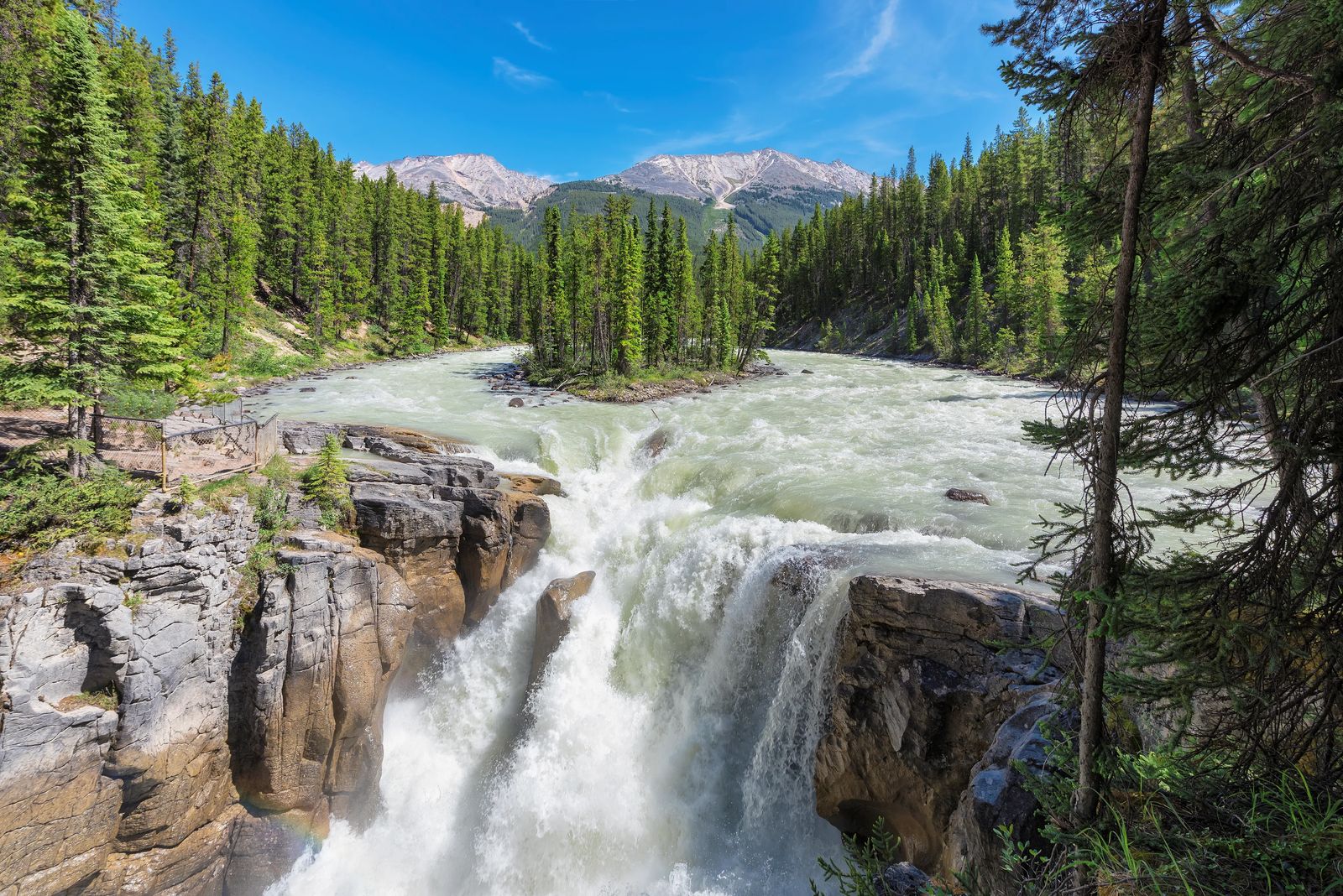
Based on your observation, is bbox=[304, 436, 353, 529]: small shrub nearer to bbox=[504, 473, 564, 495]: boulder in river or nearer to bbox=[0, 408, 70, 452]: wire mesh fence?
bbox=[504, 473, 564, 495]: boulder in river

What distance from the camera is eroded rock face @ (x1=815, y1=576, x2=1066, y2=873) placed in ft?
27.7

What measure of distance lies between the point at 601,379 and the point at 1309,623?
37428mm

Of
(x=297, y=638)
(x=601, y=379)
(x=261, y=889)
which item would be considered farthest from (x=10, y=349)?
(x=601, y=379)

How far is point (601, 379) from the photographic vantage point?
39344 millimetres

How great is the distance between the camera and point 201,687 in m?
10.5

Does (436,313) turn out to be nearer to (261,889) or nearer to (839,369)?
(839,369)

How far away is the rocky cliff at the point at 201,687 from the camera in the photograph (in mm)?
8766

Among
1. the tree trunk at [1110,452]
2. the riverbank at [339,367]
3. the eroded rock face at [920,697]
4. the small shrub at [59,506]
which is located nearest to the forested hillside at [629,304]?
the riverbank at [339,367]

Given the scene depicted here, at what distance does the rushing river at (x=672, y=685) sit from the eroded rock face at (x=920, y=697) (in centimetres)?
79

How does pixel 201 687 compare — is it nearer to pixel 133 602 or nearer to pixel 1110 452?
pixel 133 602

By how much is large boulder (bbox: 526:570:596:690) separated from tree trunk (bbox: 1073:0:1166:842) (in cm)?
1237

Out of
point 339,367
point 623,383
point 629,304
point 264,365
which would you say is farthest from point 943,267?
point 264,365

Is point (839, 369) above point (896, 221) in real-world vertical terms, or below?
below

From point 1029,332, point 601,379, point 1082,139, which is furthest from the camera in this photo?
point 1029,332
